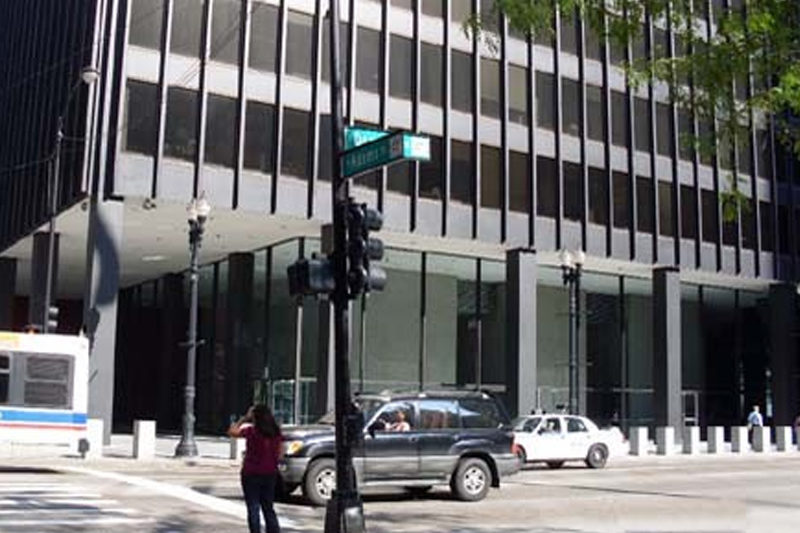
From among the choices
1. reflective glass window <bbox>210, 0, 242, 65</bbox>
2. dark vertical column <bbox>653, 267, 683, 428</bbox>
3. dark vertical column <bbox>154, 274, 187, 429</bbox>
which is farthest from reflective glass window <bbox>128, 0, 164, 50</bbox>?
dark vertical column <bbox>653, 267, 683, 428</bbox>

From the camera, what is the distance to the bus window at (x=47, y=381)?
26.1m

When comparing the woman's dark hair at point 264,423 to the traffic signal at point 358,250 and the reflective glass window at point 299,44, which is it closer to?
the traffic signal at point 358,250

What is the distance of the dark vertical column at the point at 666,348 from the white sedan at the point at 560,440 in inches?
567

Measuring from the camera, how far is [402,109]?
37375mm

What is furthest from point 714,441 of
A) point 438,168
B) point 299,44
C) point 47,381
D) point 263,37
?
point 47,381

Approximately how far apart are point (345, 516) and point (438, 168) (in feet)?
88.1

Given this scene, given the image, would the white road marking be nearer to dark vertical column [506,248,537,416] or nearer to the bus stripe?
the bus stripe

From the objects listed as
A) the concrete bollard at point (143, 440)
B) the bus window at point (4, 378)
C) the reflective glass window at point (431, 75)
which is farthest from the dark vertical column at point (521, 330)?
the bus window at point (4, 378)

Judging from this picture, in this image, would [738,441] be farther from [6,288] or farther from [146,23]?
[6,288]

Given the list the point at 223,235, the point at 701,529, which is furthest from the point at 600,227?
the point at 701,529

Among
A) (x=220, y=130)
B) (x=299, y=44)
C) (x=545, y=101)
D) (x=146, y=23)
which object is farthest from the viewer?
(x=545, y=101)

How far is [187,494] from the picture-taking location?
1847 centimetres

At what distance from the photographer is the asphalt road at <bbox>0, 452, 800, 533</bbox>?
14602 mm

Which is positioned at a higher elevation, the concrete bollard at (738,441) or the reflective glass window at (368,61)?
the reflective glass window at (368,61)
